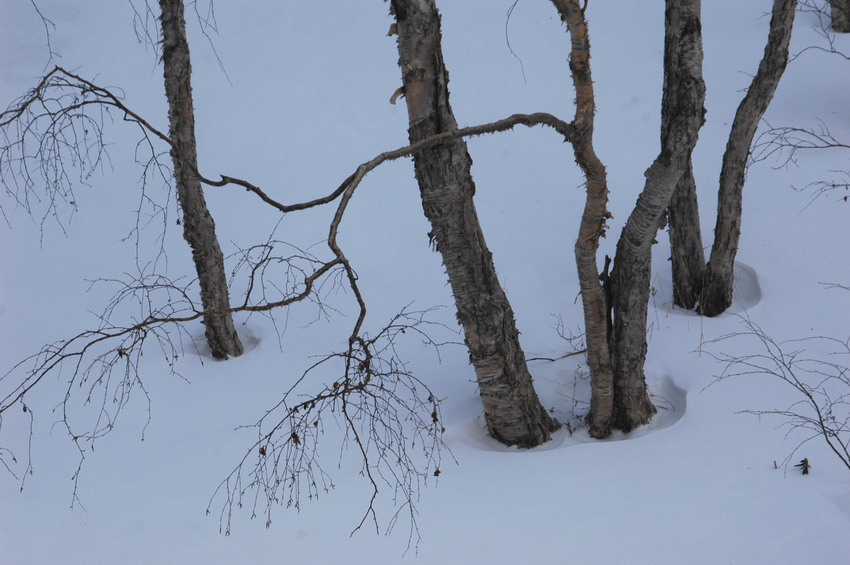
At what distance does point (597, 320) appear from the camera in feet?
14.0

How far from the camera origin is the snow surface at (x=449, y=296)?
378cm

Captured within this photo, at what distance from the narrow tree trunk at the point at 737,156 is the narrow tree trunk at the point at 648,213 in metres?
1.22

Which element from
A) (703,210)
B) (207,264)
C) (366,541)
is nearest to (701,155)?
(703,210)

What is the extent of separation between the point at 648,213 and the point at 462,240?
990 millimetres

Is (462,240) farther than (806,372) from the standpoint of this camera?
No

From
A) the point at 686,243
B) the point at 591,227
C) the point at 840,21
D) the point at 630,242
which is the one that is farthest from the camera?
the point at 840,21

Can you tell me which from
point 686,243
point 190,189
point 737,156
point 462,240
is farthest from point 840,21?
point 190,189

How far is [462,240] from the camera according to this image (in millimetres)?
3973

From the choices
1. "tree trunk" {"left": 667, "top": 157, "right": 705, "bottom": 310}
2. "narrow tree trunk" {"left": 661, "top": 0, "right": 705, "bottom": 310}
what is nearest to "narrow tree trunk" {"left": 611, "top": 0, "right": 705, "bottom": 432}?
"narrow tree trunk" {"left": 661, "top": 0, "right": 705, "bottom": 310}

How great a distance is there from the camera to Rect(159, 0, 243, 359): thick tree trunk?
15.8ft

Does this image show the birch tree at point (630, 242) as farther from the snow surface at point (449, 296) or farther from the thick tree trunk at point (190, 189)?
the thick tree trunk at point (190, 189)

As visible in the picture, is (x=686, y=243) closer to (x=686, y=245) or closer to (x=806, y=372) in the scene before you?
(x=686, y=245)

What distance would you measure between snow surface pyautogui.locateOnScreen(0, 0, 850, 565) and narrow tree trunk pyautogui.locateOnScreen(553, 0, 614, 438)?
0.31 metres

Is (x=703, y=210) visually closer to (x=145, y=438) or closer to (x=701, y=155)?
(x=701, y=155)
